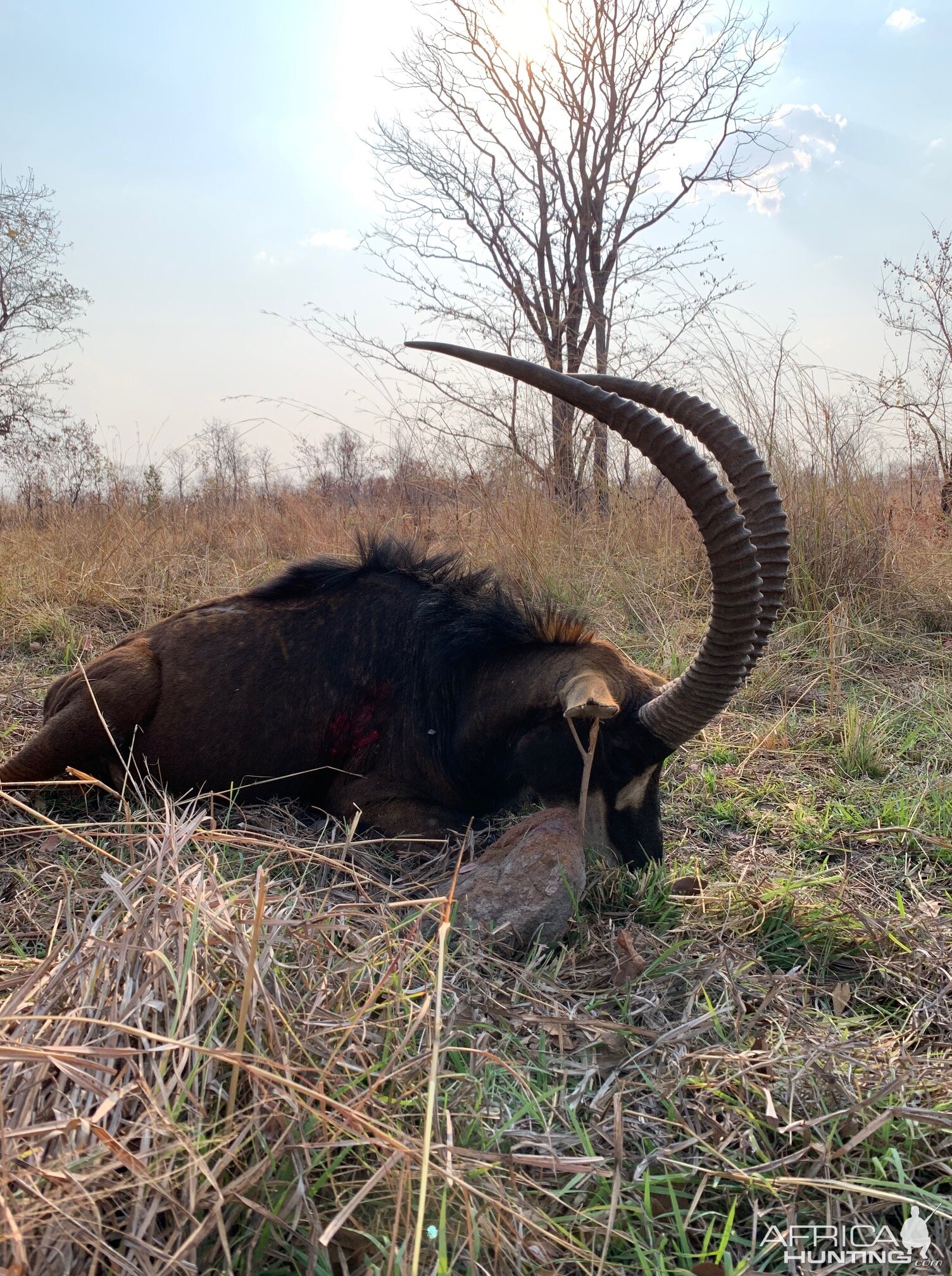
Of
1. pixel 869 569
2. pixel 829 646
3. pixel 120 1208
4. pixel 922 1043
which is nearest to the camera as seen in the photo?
pixel 120 1208

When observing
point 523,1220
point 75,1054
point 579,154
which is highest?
point 579,154

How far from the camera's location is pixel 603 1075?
1883mm

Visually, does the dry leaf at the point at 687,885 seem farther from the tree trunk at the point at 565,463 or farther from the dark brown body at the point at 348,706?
the tree trunk at the point at 565,463

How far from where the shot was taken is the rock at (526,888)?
7.85 ft

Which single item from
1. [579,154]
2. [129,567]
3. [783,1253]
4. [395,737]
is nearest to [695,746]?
[395,737]

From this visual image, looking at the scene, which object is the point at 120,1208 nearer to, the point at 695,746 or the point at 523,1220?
the point at 523,1220

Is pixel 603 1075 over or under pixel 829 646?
under

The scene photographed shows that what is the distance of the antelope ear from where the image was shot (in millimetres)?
2543

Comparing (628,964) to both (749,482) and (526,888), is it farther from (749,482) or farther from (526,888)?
(749,482)

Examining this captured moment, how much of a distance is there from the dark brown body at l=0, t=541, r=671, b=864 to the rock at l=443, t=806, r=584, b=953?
553mm

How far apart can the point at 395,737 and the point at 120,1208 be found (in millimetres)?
2323

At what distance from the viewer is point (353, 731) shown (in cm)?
349

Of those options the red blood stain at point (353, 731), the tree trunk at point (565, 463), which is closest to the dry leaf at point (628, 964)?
the red blood stain at point (353, 731)

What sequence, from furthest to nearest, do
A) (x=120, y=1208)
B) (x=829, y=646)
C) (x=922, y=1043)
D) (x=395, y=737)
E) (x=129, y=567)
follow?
(x=129, y=567) < (x=829, y=646) < (x=395, y=737) < (x=922, y=1043) < (x=120, y=1208)
